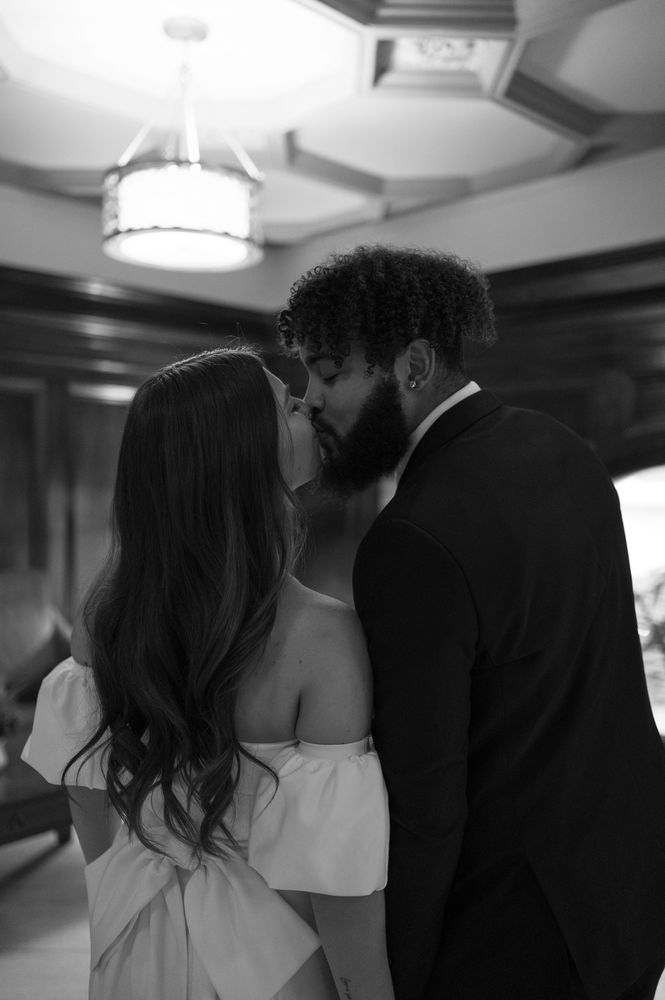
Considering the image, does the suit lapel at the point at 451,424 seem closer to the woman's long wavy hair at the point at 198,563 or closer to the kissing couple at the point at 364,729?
the kissing couple at the point at 364,729

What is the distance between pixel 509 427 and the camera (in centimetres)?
142

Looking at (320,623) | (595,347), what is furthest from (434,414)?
(595,347)

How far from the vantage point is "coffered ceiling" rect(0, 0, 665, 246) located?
2887 millimetres

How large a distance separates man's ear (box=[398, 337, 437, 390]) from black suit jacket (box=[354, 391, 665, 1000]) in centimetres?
15

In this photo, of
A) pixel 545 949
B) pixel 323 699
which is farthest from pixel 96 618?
pixel 545 949

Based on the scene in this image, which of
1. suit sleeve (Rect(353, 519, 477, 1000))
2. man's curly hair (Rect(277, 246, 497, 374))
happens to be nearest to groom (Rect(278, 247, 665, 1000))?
suit sleeve (Rect(353, 519, 477, 1000))

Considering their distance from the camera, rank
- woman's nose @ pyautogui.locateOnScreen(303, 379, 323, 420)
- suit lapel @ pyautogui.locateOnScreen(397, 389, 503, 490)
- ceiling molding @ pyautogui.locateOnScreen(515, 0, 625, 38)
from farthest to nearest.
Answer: ceiling molding @ pyautogui.locateOnScreen(515, 0, 625, 38) → woman's nose @ pyautogui.locateOnScreen(303, 379, 323, 420) → suit lapel @ pyautogui.locateOnScreen(397, 389, 503, 490)

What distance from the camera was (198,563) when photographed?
1.27 m

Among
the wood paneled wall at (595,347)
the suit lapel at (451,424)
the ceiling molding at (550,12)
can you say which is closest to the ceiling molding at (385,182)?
the wood paneled wall at (595,347)

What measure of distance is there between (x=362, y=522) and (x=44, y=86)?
126 inches

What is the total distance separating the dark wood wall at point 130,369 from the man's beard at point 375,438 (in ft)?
9.22

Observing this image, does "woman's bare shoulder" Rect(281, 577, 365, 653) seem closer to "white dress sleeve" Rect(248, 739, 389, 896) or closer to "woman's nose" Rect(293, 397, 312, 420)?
"white dress sleeve" Rect(248, 739, 389, 896)

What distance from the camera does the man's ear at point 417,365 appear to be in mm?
1517

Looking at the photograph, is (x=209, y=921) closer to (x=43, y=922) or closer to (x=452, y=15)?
(x=43, y=922)
